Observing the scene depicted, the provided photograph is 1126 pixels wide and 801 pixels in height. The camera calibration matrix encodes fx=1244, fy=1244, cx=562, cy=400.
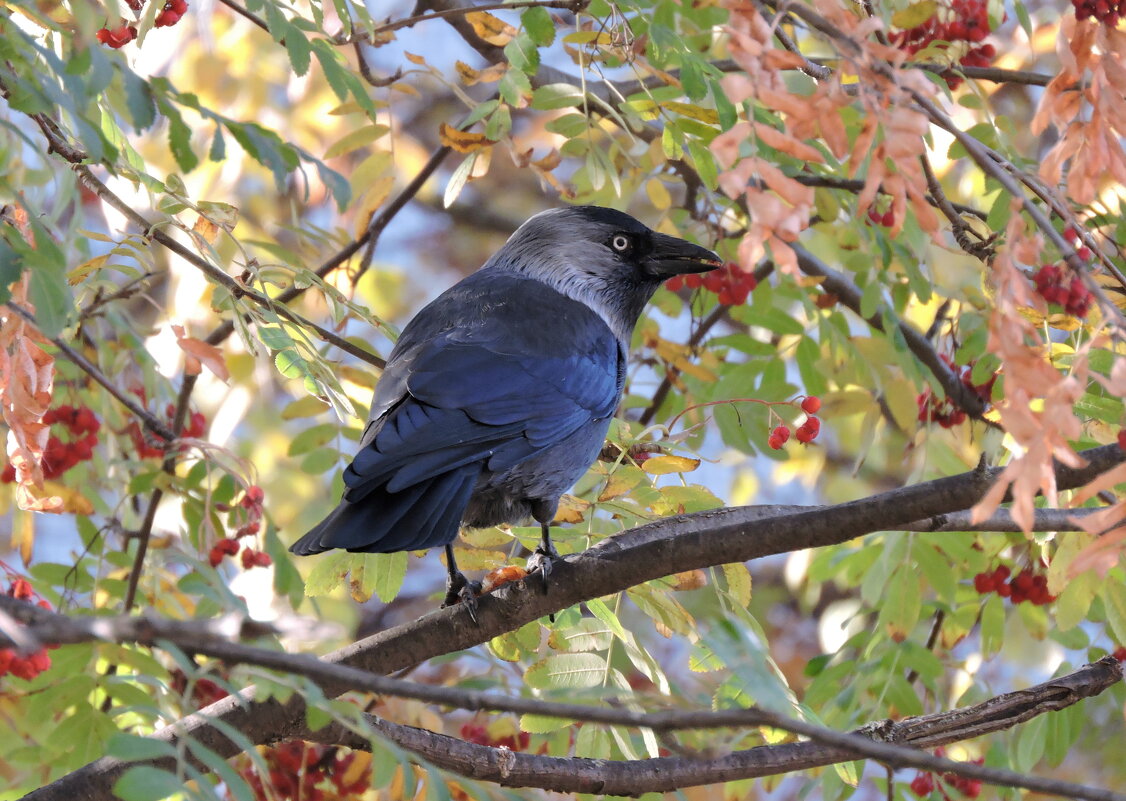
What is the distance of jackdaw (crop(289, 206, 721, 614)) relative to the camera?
3.52 m

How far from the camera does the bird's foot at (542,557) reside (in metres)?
3.49

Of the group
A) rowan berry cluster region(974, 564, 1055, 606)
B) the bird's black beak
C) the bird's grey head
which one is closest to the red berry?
rowan berry cluster region(974, 564, 1055, 606)

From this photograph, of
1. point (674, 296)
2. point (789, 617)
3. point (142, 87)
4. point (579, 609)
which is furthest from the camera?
point (789, 617)

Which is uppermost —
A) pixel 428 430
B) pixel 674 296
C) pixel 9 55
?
pixel 674 296

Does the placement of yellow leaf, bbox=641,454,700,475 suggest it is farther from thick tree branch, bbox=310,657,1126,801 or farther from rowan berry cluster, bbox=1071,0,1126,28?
rowan berry cluster, bbox=1071,0,1126,28

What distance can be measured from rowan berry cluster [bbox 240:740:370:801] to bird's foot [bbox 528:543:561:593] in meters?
1.11

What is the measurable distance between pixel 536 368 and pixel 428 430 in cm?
79

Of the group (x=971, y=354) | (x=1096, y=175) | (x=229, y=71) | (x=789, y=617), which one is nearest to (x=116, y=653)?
(x=1096, y=175)

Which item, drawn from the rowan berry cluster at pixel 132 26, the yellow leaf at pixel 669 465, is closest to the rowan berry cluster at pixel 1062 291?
the yellow leaf at pixel 669 465

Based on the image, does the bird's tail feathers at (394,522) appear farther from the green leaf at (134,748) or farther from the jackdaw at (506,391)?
the green leaf at (134,748)

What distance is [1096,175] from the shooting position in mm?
2639

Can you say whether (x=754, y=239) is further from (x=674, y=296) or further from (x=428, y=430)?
(x=674, y=296)

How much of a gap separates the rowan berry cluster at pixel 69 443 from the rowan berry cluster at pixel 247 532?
570 millimetres

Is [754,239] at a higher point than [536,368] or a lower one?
lower
